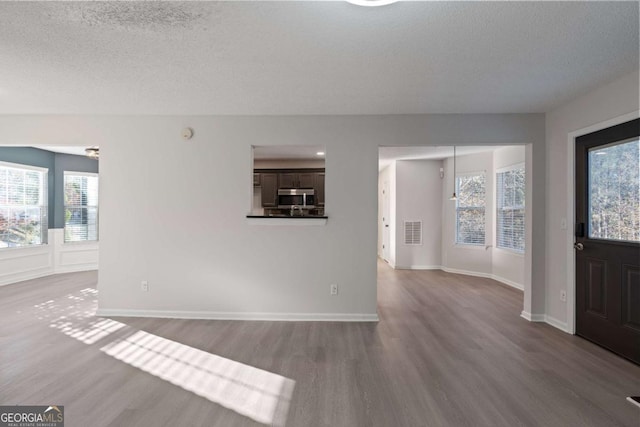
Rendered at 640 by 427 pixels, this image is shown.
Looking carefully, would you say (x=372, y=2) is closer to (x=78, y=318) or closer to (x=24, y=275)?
(x=78, y=318)

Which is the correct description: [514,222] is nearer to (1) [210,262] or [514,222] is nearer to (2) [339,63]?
(2) [339,63]

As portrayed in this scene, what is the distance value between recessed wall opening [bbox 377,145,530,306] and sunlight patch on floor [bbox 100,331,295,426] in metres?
4.67

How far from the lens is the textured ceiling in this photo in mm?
1928

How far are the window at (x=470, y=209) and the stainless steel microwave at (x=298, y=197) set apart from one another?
10.4ft

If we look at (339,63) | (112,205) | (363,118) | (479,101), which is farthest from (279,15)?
(112,205)

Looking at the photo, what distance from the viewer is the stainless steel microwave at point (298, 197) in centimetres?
730

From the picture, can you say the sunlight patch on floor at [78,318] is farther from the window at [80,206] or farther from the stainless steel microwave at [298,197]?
the stainless steel microwave at [298,197]

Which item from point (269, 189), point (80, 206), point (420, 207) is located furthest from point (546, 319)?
point (80, 206)

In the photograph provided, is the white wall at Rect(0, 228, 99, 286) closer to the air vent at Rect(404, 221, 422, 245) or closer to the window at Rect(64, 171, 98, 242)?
the window at Rect(64, 171, 98, 242)

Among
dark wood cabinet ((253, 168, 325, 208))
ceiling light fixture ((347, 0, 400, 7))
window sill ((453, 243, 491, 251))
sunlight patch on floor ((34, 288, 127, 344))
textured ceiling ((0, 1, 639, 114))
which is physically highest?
textured ceiling ((0, 1, 639, 114))

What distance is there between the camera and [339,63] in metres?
2.56

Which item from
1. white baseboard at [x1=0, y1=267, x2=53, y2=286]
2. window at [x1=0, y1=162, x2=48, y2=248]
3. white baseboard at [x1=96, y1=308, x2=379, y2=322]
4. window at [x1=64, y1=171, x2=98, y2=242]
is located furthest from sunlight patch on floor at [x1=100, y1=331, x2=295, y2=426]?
window at [x1=64, y1=171, x2=98, y2=242]

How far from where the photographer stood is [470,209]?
6664mm

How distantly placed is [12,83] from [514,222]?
700 cm
